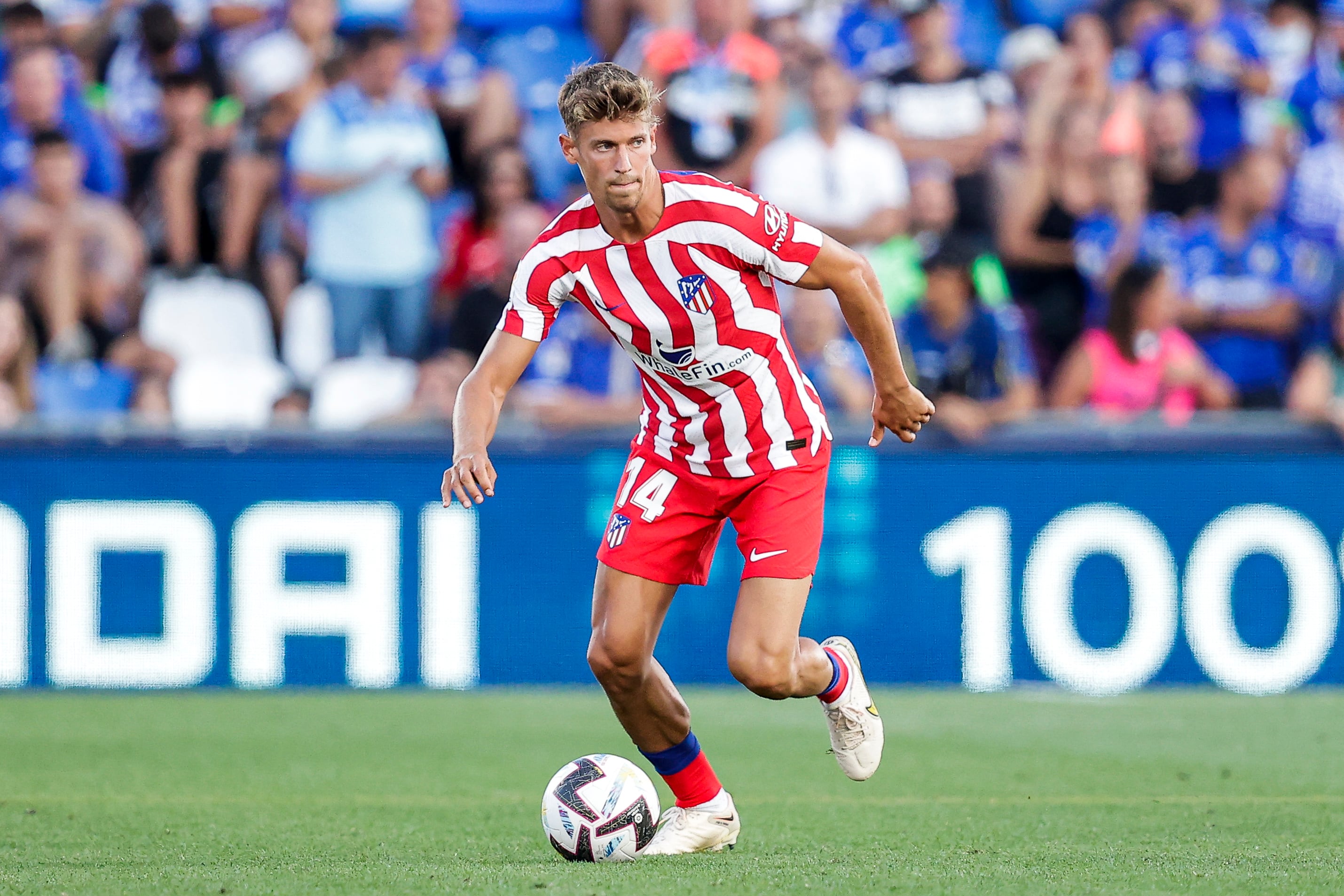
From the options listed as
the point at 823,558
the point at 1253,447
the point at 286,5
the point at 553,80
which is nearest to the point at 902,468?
the point at 823,558

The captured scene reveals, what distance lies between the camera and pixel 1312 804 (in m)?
5.91

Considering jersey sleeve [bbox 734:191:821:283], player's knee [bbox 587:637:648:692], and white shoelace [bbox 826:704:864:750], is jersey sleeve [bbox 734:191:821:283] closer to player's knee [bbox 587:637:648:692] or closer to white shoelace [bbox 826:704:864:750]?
player's knee [bbox 587:637:648:692]

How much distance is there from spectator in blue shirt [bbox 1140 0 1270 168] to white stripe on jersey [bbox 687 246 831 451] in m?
7.01

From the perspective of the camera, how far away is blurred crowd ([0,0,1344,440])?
10.1 metres

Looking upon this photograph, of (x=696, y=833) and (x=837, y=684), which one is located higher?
(x=837, y=684)

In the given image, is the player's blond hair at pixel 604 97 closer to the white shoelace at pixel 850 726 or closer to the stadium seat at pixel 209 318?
the white shoelace at pixel 850 726

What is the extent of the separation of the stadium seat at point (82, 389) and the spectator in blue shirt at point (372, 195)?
129cm

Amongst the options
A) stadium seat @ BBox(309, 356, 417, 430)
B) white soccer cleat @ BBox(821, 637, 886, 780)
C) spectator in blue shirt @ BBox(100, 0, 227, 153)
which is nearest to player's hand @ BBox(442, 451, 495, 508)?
white soccer cleat @ BBox(821, 637, 886, 780)

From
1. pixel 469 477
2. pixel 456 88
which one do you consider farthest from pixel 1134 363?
pixel 469 477

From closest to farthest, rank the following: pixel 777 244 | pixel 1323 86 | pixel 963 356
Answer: pixel 777 244 → pixel 963 356 → pixel 1323 86

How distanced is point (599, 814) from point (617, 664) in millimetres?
429

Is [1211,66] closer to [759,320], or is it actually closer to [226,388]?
[226,388]

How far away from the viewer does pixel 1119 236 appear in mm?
10992

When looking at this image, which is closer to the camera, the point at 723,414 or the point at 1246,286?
the point at 723,414
